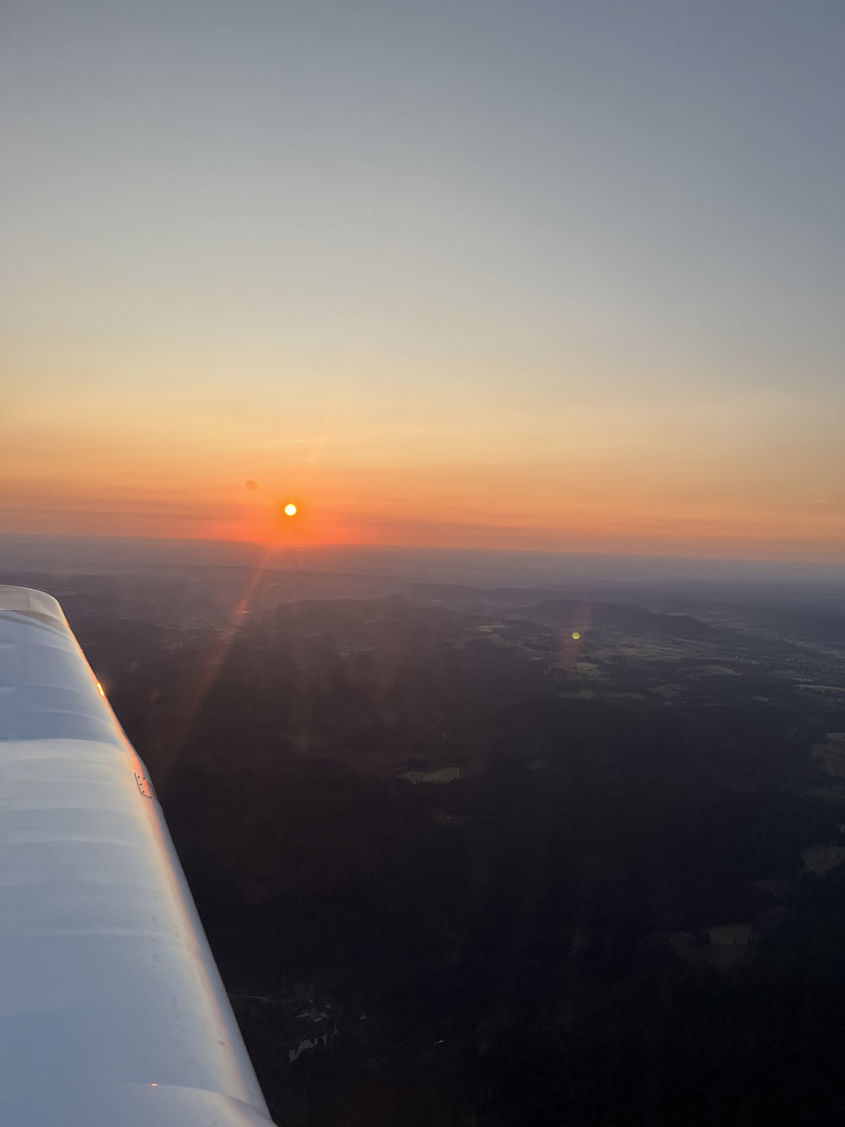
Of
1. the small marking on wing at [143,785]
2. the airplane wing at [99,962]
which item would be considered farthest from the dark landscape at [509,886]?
the airplane wing at [99,962]

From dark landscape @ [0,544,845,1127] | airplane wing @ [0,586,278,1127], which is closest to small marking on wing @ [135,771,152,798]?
airplane wing @ [0,586,278,1127]

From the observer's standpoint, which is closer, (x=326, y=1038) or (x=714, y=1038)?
(x=326, y=1038)

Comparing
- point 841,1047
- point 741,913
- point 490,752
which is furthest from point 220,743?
point 841,1047

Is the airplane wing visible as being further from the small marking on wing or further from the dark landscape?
the dark landscape

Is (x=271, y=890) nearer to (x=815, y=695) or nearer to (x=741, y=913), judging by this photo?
(x=741, y=913)

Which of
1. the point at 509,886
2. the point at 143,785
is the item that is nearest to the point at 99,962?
the point at 143,785
